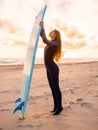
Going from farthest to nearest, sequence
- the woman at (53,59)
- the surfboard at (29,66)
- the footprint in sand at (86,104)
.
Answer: the footprint in sand at (86,104) → the woman at (53,59) → the surfboard at (29,66)

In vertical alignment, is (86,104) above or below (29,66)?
below

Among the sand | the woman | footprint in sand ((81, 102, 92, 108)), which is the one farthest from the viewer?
footprint in sand ((81, 102, 92, 108))

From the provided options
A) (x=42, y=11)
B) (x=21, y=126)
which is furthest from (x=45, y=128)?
(x=42, y=11)

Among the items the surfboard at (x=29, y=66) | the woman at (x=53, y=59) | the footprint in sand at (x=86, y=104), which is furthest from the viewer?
the footprint in sand at (x=86, y=104)

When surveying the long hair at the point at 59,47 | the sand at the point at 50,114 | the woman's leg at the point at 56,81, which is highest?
the long hair at the point at 59,47

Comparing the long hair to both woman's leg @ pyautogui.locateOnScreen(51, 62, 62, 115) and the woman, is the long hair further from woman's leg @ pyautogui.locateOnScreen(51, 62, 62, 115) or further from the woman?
woman's leg @ pyautogui.locateOnScreen(51, 62, 62, 115)

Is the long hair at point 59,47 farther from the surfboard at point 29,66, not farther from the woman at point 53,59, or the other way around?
the surfboard at point 29,66

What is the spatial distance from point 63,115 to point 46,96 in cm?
161

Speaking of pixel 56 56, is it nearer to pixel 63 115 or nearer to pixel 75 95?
pixel 63 115

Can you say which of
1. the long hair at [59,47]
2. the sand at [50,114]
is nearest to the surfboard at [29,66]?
the sand at [50,114]

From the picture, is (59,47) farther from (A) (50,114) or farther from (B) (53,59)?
(A) (50,114)

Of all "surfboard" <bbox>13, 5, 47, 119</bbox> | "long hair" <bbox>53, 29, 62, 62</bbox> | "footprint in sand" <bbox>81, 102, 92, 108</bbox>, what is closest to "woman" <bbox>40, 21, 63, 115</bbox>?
"long hair" <bbox>53, 29, 62, 62</bbox>

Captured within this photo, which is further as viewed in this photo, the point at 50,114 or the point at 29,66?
the point at 50,114

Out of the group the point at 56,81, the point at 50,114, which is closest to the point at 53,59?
the point at 56,81
